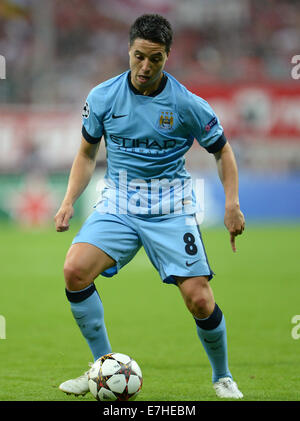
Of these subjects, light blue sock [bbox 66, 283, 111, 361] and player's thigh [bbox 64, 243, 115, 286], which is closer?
player's thigh [bbox 64, 243, 115, 286]

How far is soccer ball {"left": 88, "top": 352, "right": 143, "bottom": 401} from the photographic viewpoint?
4.34 meters

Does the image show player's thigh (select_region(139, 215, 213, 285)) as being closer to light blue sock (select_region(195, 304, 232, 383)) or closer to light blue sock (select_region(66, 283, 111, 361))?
light blue sock (select_region(195, 304, 232, 383))

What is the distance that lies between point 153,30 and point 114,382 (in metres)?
2.02

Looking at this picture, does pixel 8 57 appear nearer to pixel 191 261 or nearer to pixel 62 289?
pixel 62 289

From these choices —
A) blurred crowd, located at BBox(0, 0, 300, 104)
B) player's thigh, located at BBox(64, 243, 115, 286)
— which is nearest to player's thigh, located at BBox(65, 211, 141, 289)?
player's thigh, located at BBox(64, 243, 115, 286)

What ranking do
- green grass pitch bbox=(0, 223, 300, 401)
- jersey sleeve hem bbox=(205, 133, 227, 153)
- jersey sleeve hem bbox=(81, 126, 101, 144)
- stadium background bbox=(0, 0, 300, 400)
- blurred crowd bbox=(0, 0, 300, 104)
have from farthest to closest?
blurred crowd bbox=(0, 0, 300, 104) < stadium background bbox=(0, 0, 300, 400) < green grass pitch bbox=(0, 223, 300, 401) < jersey sleeve hem bbox=(81, 126, 101, 144) < jersey sleeve hem bbox=(205, 133, 227, 153)

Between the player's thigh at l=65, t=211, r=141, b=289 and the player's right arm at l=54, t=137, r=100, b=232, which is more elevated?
the player's right arm at l=54, t=137, r=100, b=232

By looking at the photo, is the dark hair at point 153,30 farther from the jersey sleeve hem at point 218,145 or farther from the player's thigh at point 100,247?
the player's thigh at point 100,247

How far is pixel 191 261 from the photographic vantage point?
4.54 metres

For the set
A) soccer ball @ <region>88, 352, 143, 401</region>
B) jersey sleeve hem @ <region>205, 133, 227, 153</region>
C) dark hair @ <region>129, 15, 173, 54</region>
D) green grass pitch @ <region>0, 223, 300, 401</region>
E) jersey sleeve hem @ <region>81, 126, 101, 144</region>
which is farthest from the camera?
green grass pitch @ <region>0, 223, 300, 401</region>

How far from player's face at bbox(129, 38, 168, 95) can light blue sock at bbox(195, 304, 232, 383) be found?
1423 millimetres

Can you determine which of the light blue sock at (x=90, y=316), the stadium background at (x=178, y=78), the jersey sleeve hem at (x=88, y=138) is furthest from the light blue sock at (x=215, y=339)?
the stadium background at (x=178, y=78)

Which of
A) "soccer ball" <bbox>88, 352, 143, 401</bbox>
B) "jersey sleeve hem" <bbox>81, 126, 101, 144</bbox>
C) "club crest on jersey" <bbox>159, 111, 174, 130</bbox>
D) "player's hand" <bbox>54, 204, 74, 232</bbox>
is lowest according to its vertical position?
"soccer ball" <bbox>88, 352, 143, 401</bbox>

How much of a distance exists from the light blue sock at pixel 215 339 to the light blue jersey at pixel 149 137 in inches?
27.1
